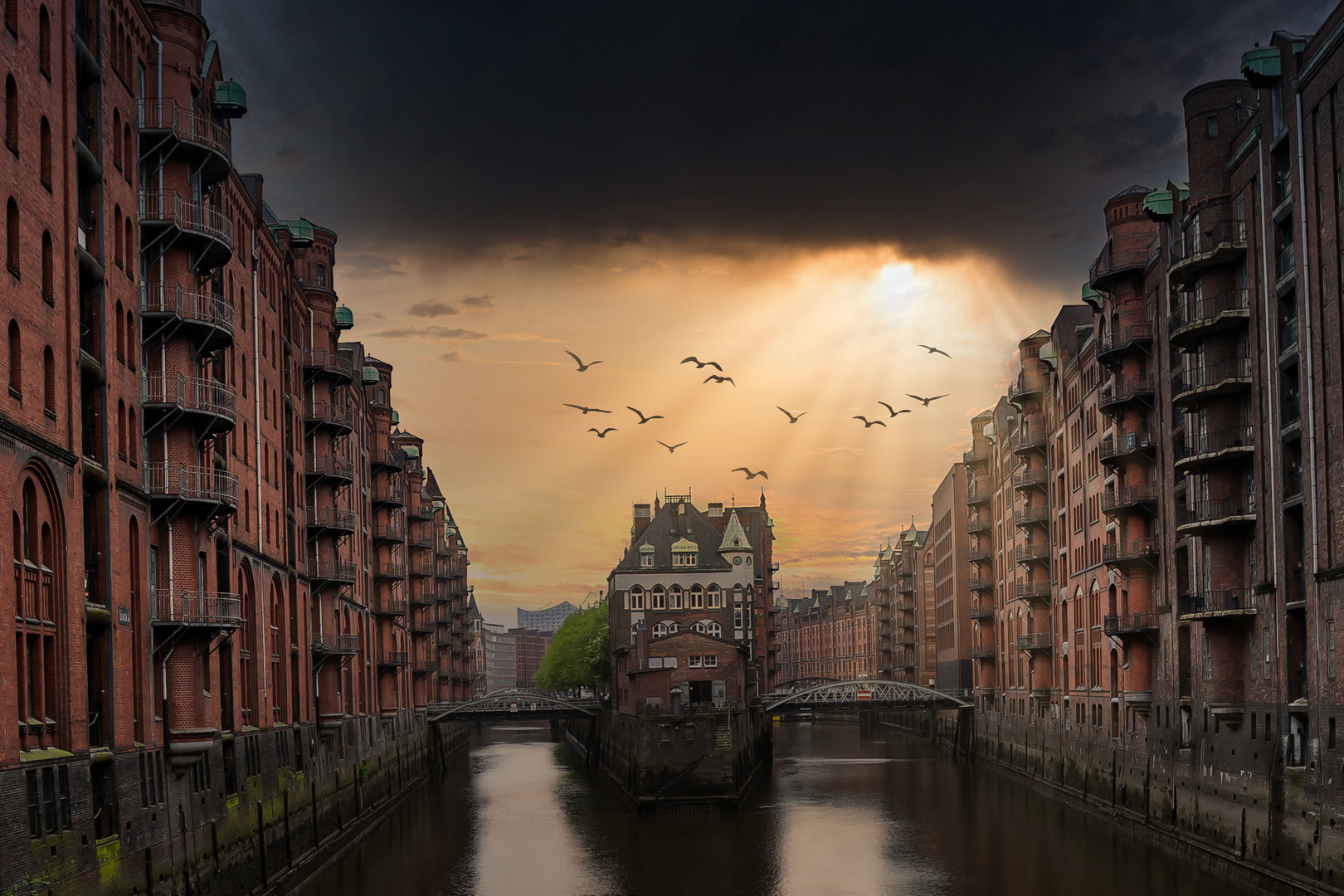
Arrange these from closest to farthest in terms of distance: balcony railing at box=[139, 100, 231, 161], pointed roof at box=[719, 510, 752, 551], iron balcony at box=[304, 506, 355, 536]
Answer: balcony railing at box=[139, 100, 231, 161], iron balcony at box=[304, 506, 355, 536], pointed roof at box=[719, 510, 752, 551]

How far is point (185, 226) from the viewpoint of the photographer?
36.6 meters

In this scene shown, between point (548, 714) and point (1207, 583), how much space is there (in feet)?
213

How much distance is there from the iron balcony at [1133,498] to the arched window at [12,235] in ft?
139

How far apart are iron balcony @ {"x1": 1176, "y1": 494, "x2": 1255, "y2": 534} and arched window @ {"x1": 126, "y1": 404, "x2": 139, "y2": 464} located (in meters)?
31.4

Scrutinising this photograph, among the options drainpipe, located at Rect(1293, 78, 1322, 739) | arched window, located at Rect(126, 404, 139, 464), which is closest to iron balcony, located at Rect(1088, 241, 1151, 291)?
drainpipe, located at Rect(1293, 78, 1322, 739)

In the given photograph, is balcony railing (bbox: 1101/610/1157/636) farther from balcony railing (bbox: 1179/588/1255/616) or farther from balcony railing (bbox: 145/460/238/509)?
balcony railing (bbox: 145/460/238/509)

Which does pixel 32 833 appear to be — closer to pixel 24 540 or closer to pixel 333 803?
pixel 24 540

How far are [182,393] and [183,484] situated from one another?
2.31m

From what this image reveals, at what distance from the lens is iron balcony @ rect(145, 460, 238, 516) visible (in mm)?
35750

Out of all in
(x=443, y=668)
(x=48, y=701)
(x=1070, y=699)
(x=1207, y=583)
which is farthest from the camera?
(x=443, y=668)

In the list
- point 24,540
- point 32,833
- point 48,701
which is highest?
point 24,540

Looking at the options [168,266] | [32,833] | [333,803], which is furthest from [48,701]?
[333,803]

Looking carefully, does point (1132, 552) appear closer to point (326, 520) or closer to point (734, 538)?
point (326, 520)

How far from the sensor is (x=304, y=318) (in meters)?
61.5
